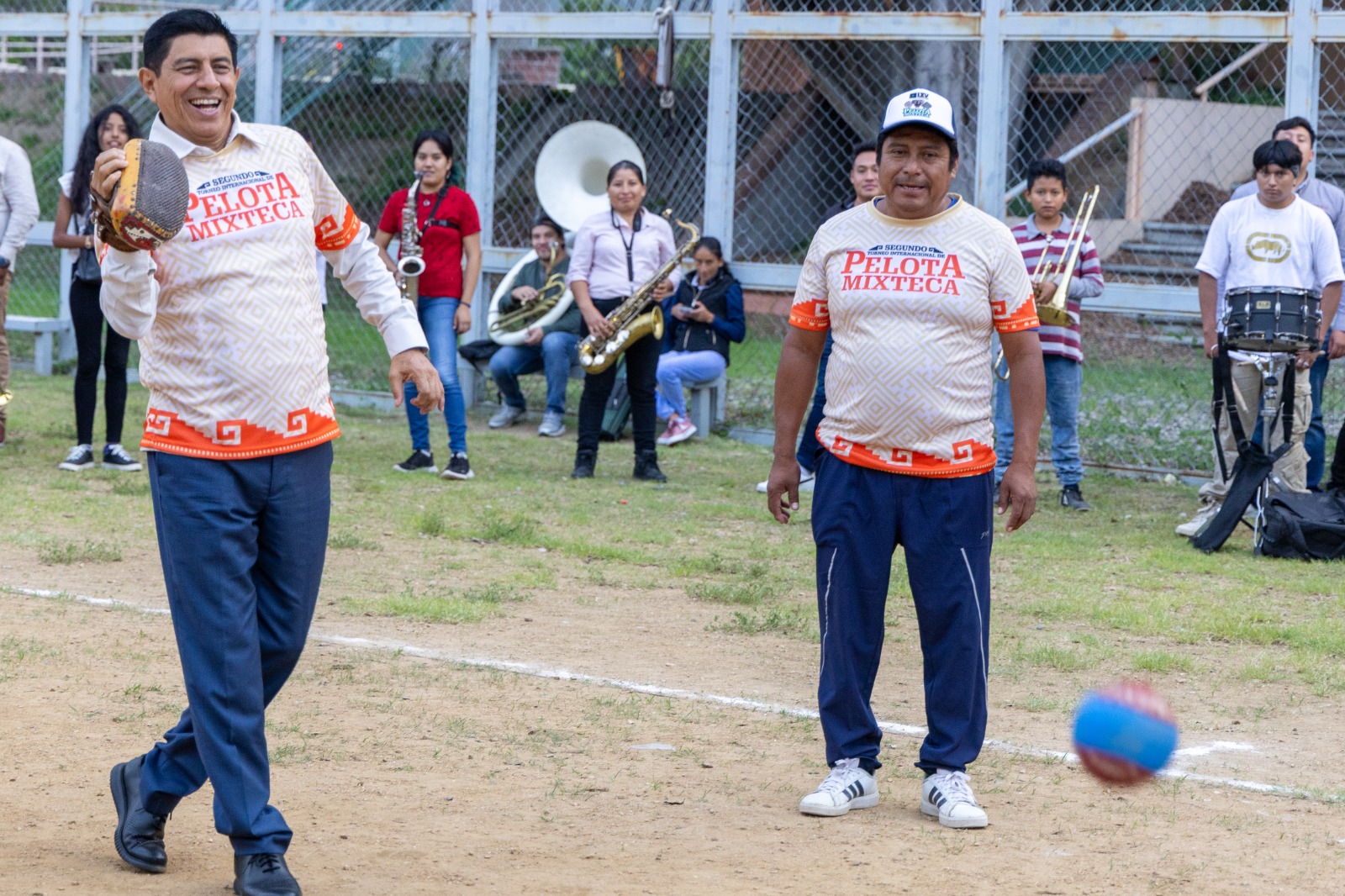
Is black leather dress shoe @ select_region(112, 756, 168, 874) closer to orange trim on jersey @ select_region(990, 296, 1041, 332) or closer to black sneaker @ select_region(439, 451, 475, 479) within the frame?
orange trim on jersey @ select_region(990, 296, 1041, 332)

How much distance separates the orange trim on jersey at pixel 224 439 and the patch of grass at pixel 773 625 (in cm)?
307

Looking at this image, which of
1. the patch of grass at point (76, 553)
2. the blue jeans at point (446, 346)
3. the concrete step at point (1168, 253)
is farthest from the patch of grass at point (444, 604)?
the concrete step at point (1168, 253)

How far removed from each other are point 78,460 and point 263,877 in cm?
679

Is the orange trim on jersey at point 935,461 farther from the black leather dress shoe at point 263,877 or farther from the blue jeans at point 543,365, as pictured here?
the blue jeans at point 543,365

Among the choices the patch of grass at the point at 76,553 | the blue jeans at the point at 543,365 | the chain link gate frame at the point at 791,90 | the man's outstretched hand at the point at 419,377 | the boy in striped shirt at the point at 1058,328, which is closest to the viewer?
the man's outstretched hand at the point at 419,377

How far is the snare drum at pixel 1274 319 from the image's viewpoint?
26.7 feet

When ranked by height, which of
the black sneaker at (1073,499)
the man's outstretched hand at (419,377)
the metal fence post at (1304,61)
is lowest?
the black sneaker at (1073,499)

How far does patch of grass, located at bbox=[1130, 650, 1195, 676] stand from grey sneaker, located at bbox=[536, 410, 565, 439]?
701 centimetres

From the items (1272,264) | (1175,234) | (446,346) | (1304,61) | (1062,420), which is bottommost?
(1062,420)

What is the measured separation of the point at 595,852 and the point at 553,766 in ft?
2.33

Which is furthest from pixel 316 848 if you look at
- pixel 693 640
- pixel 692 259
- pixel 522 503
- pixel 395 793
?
pixel 692 259

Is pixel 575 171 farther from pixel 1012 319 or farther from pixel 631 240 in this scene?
pixel 1012 319

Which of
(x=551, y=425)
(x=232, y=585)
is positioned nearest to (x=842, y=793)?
(x=232, y=585)

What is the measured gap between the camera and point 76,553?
24.4 feet
